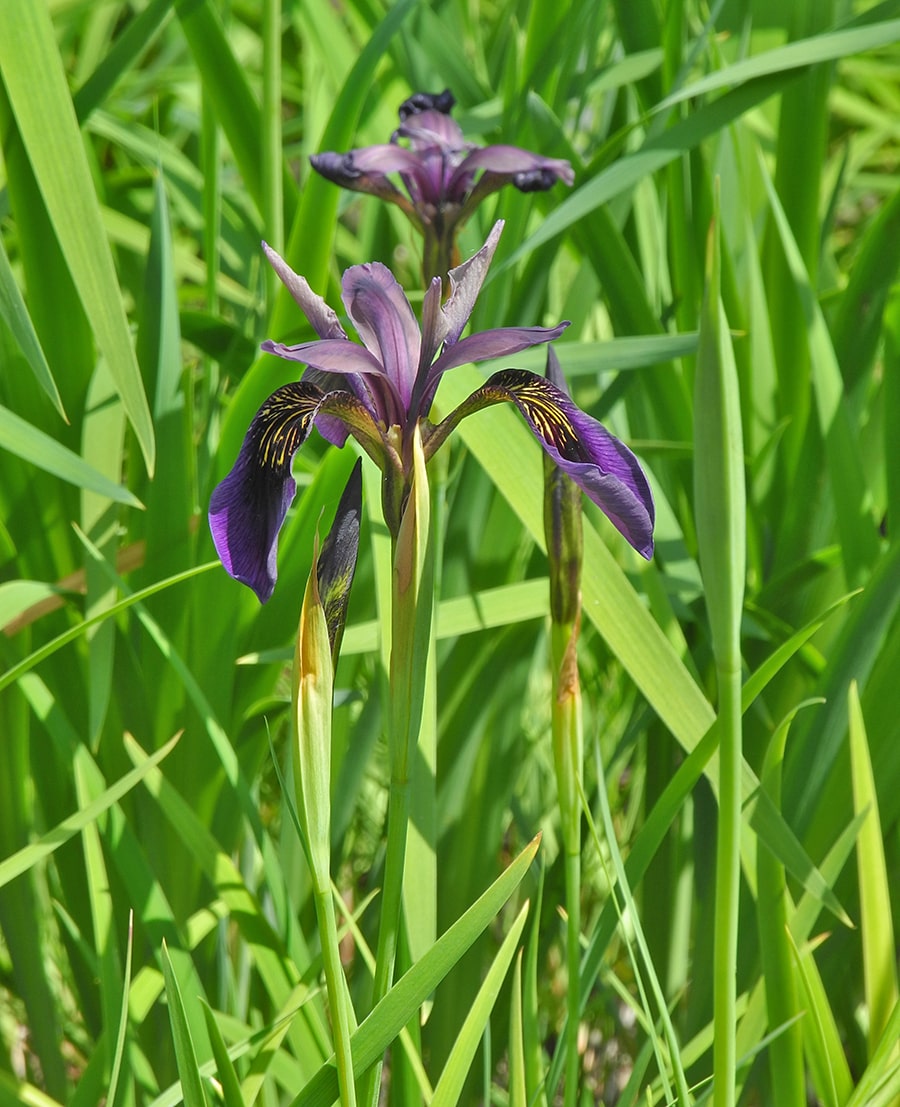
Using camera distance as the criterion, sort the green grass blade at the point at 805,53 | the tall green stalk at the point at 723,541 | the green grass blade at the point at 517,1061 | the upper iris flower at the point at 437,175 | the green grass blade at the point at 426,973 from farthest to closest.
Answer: the upper iris flower at the point at 437,175, the green grass blade at the point at 805,53, the green grass blade at the point at 517,1061, the green grass blade at the point at 426,973, the tall green stalk at the point at 723,541

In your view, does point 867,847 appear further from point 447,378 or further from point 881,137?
point 881,137

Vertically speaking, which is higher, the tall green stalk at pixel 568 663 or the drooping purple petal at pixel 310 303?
the drooping purple petal at pixel 310 303

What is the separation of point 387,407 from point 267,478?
0.24 ft

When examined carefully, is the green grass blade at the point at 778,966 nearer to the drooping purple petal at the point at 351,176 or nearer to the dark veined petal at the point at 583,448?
the dark veined petal at the point at 583,448

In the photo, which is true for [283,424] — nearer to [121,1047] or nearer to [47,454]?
[47,454]

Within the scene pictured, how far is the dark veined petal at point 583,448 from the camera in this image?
0.49 m

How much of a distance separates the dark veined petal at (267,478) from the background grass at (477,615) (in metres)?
0.14

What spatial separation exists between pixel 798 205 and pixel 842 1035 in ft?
2.60

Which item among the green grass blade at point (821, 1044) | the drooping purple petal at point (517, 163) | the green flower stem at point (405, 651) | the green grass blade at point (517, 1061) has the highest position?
the drooping purple petal at point (517, 163)

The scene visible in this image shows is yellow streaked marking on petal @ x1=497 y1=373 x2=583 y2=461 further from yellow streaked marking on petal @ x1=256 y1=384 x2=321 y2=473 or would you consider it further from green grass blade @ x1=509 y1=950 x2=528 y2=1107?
green grass blade @ x1=509 y1=950 x2=528 y2=1107

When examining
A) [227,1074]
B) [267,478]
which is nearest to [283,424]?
[267,478]

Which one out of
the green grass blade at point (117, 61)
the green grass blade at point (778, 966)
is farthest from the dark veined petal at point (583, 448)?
the green grass blade at point (117, 61)

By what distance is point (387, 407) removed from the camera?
1.87ft

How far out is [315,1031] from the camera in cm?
74
